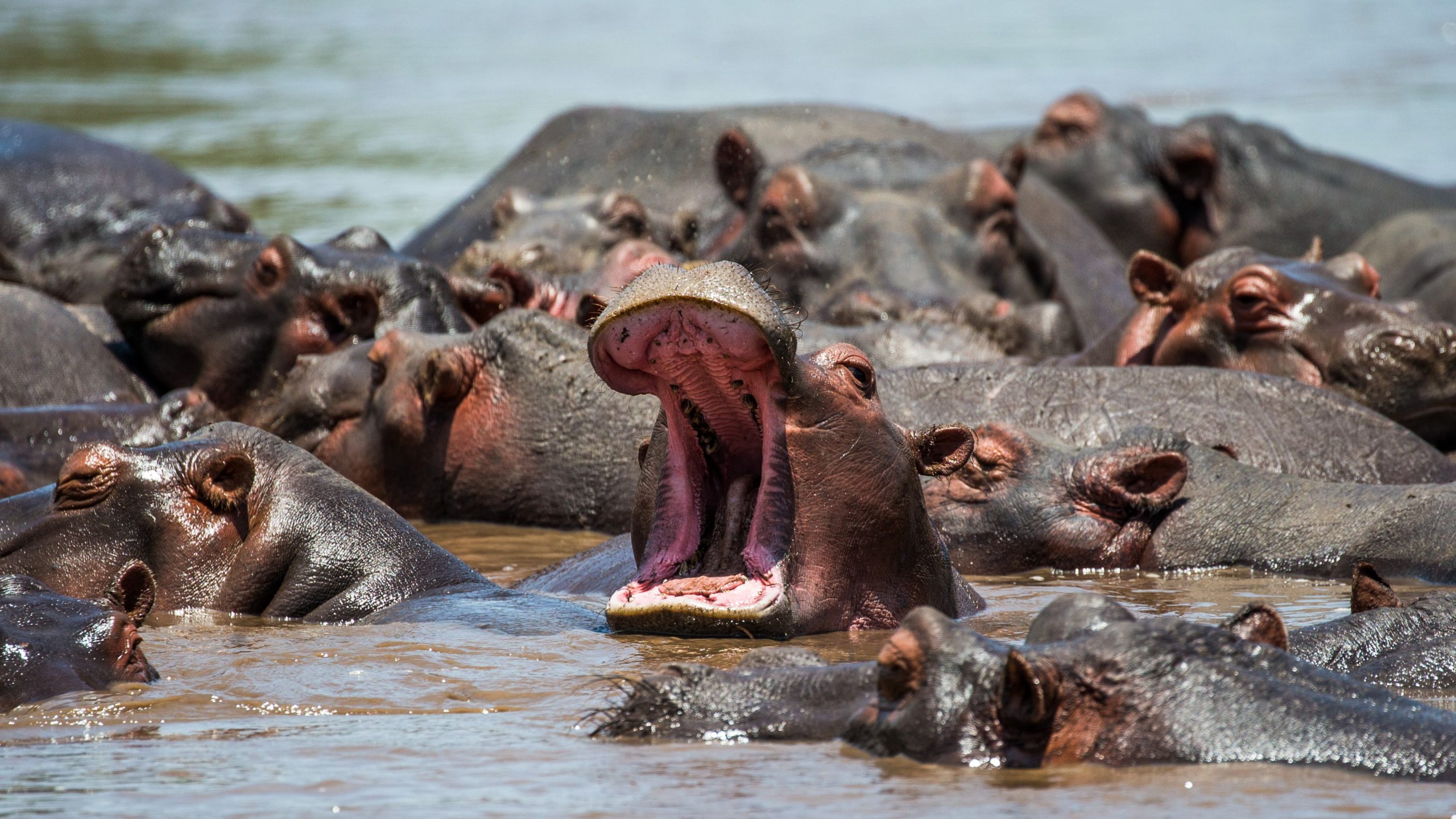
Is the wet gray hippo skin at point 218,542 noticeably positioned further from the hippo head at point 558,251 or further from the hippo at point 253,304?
the hippo at point 253,304

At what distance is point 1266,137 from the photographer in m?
13.1

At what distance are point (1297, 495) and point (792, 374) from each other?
8.41ft

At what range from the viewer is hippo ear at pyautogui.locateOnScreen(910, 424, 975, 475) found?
220 inches

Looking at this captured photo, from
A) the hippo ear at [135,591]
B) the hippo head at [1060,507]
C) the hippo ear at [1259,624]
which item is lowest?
the hippo head at [1060,507]

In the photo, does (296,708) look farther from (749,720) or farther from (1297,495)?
(1297,495)

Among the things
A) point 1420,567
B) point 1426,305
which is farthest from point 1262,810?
point 1426,305

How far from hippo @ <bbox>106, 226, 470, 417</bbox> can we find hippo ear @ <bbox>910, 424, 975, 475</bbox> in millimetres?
3434

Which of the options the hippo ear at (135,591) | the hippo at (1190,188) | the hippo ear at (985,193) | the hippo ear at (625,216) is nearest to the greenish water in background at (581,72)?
the hippo at (1190,188)

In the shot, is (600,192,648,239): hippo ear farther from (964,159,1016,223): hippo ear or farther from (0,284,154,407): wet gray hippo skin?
(0,284,154,407): wet gray hippo skin

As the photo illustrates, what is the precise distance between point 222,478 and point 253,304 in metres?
3.37

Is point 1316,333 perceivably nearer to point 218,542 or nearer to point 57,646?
point 218,542

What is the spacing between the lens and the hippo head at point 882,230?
363 inches

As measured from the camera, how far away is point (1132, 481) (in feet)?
21.9

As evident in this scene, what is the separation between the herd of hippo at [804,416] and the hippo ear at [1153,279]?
0.08ft
